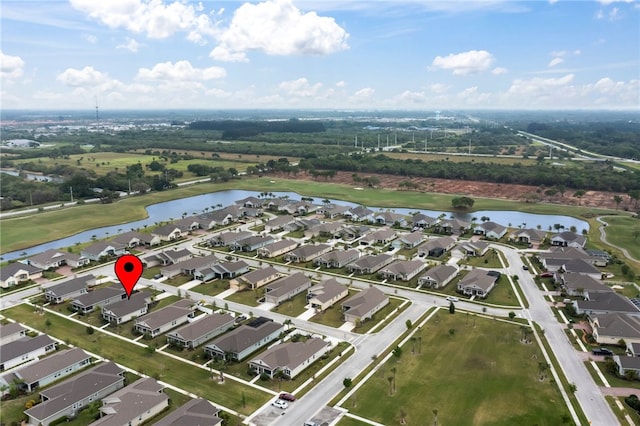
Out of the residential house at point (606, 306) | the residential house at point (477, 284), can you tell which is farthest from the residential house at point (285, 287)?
the residential house at point (606, 306)

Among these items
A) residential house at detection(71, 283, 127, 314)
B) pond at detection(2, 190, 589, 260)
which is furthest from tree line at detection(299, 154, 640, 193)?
residential house at detection(71, 283, 127, 314)

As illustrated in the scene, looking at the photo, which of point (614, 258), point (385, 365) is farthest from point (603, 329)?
point (614, 258)

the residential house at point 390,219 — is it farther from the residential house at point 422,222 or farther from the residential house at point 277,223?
the residential house at point 277,223

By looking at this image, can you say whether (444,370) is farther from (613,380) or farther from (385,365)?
(613,380)

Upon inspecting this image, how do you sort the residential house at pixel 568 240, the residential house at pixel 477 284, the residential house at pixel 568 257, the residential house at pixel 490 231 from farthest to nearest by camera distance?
the residential house at pixel 490 231 → the residential house at pixel 568 240 → the residential house at pixel 568 257 → the residential house at pixel 477 284

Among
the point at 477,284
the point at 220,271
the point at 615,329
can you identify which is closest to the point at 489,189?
the point at 477,284

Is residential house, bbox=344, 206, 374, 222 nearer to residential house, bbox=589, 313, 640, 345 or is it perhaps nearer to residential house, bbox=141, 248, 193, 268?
residential house, bbox=141, 248, 193, 268

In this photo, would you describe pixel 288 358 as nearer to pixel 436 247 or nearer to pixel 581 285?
pixel 581 285
